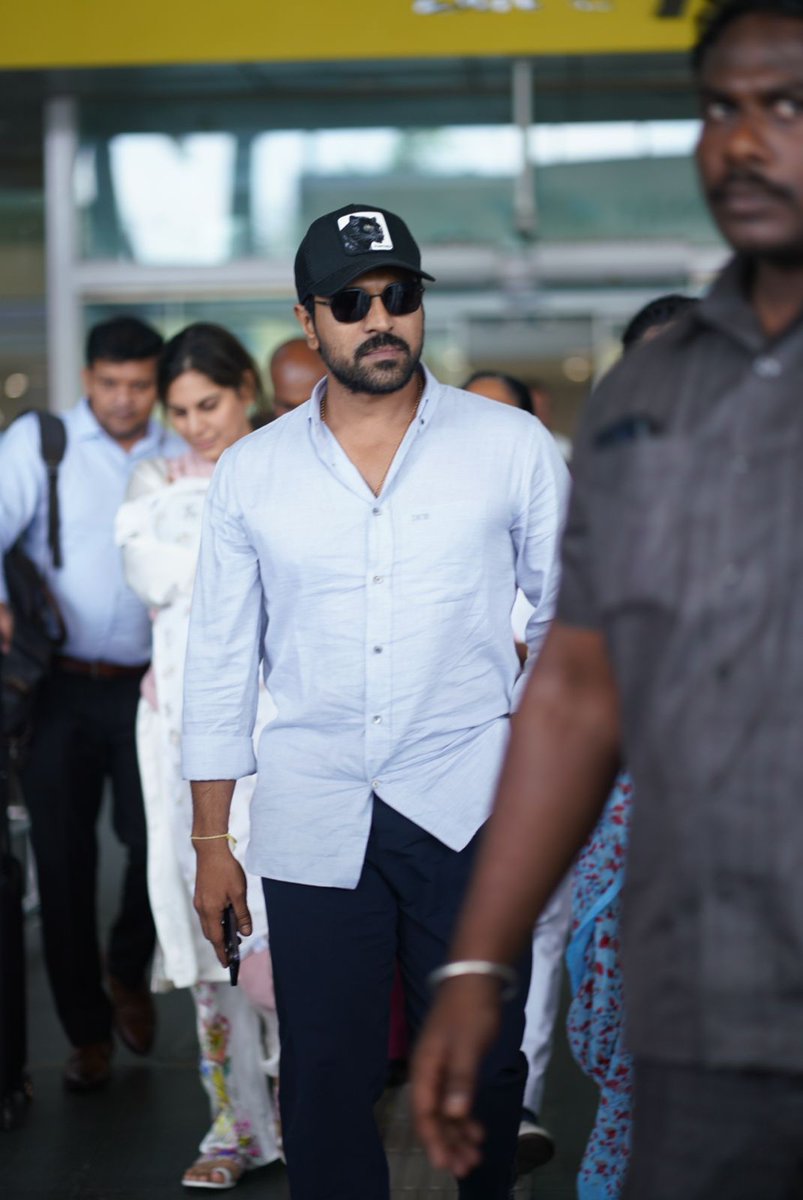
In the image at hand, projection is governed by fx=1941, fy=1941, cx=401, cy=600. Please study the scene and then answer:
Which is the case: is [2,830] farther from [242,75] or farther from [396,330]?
[242,75]

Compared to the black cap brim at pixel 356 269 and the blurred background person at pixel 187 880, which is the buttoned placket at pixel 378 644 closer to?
the black cap brim at pixel 356 269

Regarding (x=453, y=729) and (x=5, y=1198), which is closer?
(x=453, y=729)

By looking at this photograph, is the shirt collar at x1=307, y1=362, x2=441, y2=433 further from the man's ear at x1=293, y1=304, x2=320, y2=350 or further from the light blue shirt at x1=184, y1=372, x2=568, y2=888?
the man's ear at x1=293, y1=304, x2=320, y2=350

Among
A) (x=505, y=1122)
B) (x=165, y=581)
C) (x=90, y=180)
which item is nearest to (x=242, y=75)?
(x=90, y=180)

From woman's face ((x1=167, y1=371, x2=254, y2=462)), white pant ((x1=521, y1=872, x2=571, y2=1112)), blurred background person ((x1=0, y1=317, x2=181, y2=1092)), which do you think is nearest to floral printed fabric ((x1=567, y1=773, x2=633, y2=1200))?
white pant ((x1=521, y1=872, x2=571, y2=1112))

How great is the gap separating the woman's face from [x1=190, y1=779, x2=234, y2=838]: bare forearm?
172 centimetres

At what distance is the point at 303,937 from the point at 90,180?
8.74 m

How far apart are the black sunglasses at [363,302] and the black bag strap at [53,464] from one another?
7.49 feet

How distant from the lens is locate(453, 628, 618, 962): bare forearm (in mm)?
2234

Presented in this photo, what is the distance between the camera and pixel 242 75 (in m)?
11.0

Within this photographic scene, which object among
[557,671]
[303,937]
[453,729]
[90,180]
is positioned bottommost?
[303,937]

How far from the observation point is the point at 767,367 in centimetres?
208

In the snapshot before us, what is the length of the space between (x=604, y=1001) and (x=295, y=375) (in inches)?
89.9

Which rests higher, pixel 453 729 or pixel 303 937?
pixel 453 729
